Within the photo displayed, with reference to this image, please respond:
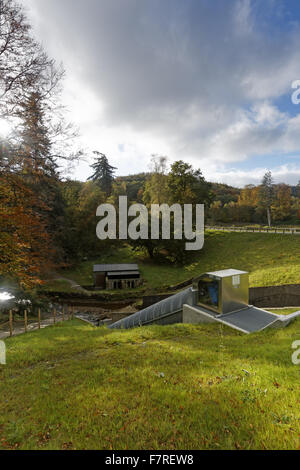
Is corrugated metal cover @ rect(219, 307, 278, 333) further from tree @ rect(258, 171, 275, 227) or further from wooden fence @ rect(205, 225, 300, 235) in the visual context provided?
tree @ rect(258, 171, 275, 227)

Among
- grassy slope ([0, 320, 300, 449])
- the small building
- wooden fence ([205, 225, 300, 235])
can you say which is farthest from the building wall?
wooden fence ([205, 225, 300, 235])

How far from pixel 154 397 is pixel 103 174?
205 feet

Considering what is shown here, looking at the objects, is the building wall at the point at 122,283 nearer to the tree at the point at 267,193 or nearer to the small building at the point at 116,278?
the small building at the point at 116,278

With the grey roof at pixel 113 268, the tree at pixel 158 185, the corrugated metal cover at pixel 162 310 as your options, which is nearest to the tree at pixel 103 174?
the tree at pixel 158 185

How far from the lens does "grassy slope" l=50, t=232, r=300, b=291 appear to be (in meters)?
26.7

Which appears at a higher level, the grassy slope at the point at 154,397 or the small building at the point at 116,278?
the grassy slope at the point at 154,397

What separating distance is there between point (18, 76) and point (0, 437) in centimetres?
1238

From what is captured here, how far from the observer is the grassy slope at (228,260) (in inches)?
1053

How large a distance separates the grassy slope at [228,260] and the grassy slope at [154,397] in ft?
57.8

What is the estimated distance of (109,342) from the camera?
8297mm

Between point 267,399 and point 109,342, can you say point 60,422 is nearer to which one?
point 267,399

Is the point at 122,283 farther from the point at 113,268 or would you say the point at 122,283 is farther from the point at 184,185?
the point at 184,185

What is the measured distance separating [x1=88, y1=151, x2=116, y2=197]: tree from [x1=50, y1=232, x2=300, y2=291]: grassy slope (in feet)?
87.6
